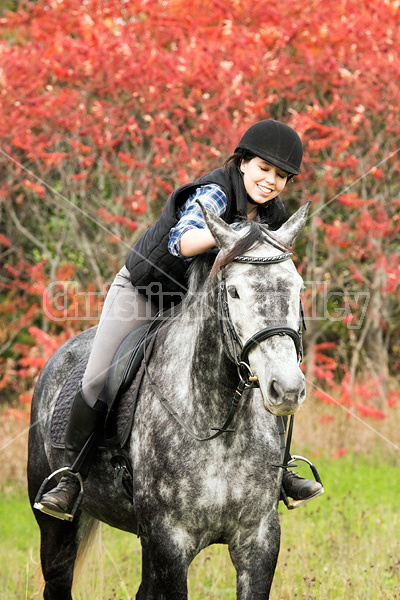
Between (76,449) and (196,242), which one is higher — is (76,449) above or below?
below

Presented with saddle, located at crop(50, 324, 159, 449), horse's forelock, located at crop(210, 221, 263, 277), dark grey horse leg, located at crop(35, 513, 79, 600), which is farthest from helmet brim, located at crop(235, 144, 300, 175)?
dark grey horse leg, located at crop(35, 513, 79, 600)

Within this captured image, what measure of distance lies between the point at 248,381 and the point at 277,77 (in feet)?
23.5

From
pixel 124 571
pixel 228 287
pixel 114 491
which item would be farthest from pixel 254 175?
pixel 124 571

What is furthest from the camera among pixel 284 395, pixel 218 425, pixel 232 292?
pixel 218 425

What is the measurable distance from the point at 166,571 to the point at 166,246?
155cm

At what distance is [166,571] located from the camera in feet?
9.84

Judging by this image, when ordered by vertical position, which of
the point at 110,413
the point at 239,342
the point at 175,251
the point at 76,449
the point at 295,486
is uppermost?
the point at 175,251

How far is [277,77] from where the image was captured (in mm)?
9070

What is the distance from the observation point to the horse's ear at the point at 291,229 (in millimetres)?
2912

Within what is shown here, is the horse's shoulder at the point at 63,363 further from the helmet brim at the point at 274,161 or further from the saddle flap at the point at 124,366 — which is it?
the helmet brim at the point at 274,161

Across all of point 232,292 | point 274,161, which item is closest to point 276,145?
point 274,161

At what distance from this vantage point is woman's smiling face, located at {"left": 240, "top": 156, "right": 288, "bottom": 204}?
3.32 m

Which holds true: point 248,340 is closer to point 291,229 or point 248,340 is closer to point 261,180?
point 291,229

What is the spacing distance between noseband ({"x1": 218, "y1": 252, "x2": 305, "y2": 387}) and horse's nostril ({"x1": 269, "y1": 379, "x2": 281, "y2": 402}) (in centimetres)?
16
